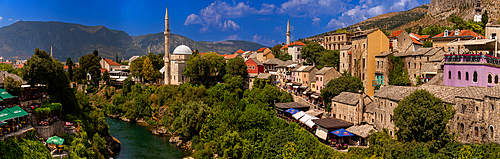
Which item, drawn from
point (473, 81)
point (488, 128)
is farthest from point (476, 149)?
point (473, 81)

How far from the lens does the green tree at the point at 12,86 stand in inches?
1084

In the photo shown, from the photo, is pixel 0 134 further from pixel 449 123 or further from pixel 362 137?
pixel 449 123

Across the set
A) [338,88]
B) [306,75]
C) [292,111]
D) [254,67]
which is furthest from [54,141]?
[254,67]

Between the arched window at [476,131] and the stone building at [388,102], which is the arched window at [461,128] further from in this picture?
the stone building at [388,102]

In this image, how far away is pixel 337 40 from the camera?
171 ft

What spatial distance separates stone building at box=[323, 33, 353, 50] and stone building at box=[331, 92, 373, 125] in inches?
817

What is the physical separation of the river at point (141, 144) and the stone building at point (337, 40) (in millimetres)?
29783

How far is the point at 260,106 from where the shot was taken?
39.5 meters

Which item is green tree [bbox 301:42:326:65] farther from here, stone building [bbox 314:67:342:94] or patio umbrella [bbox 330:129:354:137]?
patio umbrella [bbox 330:129:354:137]

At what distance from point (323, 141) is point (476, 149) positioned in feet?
38.5

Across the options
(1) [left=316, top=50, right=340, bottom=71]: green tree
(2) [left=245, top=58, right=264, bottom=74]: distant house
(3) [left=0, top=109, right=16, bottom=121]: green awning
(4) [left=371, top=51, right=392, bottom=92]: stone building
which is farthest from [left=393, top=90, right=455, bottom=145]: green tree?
(2) [left=245, top=58, right=264, bottom=74]: distant house

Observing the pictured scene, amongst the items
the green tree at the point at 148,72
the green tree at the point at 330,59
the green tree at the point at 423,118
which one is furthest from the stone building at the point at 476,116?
the green tree at the point at 148,72

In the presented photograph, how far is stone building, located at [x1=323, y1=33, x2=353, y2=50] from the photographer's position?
50.8 meters

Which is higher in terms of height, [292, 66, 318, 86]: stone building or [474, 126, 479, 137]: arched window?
[292, 66, 318, 86]: stone building
